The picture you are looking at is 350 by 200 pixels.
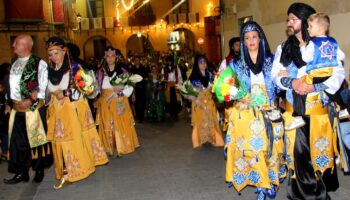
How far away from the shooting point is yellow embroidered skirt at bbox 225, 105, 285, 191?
464 centimetres

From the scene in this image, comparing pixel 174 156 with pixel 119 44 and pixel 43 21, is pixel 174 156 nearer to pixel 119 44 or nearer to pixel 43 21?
pixel 43 21

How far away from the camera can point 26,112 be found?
6.31 meters

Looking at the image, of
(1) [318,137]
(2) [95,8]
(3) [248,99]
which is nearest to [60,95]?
(3) [248,99]

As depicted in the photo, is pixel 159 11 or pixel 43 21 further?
pixel 159 11

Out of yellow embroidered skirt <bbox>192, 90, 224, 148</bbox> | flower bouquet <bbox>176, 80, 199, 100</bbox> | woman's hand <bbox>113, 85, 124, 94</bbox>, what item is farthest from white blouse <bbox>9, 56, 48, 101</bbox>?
yellow embroidered skirt <bbox>192, 90, 224, 148</bbox>

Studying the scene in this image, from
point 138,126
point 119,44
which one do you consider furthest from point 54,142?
point 119,44

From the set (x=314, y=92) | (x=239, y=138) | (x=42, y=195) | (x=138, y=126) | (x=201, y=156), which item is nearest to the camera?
(x=314, y=92)

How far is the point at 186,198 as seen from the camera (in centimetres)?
522

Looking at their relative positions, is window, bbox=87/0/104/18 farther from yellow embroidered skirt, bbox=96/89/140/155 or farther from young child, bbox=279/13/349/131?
young child, bbox=279/13/349/131

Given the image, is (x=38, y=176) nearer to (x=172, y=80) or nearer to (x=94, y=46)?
(x=172, y=80)

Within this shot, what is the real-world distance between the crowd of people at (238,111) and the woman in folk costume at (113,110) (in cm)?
2

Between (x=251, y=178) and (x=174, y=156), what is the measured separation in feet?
9.59

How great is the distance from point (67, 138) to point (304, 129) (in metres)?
3.23

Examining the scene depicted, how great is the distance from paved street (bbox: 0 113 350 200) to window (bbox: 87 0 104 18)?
29515 mm
